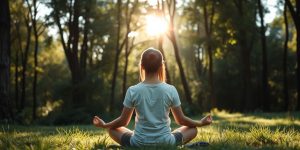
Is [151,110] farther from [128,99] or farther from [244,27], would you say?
[244,27]

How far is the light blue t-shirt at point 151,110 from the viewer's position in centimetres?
736

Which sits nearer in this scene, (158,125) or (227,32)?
(158,125)

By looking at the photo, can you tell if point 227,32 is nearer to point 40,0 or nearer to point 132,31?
point 132,31

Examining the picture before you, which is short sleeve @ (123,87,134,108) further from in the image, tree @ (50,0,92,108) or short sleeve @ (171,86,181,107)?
tree @ (50,0,92,108)

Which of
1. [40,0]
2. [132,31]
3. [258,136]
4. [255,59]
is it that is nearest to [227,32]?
[132,31]

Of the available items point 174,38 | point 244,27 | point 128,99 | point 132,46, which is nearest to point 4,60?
point 128,99

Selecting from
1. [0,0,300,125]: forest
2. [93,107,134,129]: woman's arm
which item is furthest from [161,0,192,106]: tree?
[93,107,134,129]: woman's arm

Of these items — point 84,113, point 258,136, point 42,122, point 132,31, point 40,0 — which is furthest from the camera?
point 132,31

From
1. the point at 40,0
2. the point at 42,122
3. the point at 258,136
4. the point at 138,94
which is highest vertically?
the point at 40,0

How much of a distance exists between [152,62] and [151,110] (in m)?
0.78

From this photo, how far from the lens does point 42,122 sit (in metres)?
22.9

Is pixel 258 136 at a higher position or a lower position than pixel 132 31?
lower

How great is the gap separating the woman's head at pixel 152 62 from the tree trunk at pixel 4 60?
10944 millimetres

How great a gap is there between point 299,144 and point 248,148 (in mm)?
900
